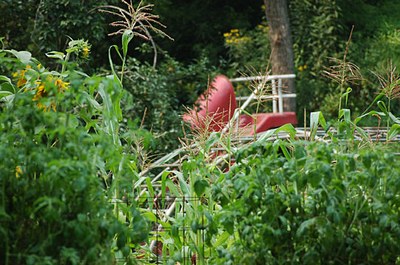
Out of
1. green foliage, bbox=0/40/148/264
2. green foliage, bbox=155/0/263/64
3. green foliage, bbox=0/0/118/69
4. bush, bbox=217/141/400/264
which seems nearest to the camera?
green foliage, bbox=0/40/148/264

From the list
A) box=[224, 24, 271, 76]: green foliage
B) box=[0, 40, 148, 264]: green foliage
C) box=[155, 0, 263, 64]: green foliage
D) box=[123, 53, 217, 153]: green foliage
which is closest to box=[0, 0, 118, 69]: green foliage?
box=[123, 53, 217, 153]: green foliage

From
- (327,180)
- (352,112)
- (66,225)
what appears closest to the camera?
→ (66,225)

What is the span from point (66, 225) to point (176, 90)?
6495 mm

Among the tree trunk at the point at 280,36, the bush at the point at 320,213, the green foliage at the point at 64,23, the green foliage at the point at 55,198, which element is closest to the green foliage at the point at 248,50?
the tree trunk at the point at 280,36

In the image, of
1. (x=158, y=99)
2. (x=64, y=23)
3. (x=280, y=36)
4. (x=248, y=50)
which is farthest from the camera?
(x=248, y=50)

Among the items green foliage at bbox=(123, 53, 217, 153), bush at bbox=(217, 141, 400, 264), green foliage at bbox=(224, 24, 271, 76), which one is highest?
bush at bbox=(217, 141, 400, 264)

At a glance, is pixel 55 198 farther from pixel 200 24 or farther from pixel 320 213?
pixel 200 24

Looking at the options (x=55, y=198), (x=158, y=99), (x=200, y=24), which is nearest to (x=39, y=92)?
(x=55, y=198)

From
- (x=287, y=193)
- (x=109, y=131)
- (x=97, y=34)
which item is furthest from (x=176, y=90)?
(x=287, y=193)

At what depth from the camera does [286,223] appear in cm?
328

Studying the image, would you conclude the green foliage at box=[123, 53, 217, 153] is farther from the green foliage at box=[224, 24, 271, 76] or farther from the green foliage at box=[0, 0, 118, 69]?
the green foliage at box=[224, 24, 271, 76]

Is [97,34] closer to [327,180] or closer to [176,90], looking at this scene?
[176,90]

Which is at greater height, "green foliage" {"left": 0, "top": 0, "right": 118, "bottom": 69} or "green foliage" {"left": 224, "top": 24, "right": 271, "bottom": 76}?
"green foliage" {"left": 0, "top": 0, "right": 118, "bottom": 69}

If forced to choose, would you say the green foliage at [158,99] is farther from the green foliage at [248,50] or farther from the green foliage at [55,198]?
the green foliage at [248,50]
